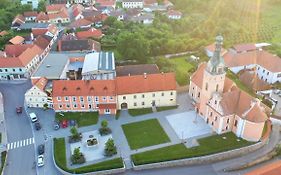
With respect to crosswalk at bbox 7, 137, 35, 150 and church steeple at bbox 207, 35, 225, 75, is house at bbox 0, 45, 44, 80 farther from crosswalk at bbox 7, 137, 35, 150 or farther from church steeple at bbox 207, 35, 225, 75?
church steeple at bbox 207, 35, 225, 75

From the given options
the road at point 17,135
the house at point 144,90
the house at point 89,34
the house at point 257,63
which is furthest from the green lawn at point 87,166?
the house at point 89,34

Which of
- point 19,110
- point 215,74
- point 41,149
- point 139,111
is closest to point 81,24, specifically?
point 19,110

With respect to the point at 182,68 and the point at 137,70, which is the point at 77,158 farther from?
the point at 182,68

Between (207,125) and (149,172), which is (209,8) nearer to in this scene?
(207,125)

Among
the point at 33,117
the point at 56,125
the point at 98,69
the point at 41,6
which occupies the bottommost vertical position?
the point at 56,125

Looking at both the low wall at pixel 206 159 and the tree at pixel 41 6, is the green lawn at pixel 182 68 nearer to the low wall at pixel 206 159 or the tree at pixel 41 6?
the low wall at pixel 206 159

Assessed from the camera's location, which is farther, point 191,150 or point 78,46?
point 78,46

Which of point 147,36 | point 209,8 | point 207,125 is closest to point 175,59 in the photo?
point 147,36
